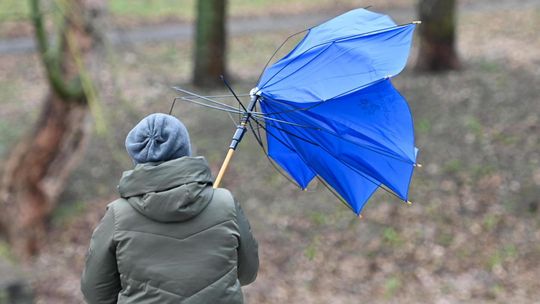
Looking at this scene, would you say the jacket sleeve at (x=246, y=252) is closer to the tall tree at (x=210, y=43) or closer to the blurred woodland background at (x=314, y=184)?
the blurred woodland background at (x=314, y=184)

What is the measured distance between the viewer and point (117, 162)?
10875 millimetres

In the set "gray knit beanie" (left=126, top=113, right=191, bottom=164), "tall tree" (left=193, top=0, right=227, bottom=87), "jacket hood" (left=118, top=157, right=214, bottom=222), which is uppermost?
"gray knit beanie" (left=126, top=113, right=191, bottom=164)

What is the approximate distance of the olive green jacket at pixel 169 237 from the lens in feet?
9.30

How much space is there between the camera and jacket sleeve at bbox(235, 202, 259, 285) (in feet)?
9.79

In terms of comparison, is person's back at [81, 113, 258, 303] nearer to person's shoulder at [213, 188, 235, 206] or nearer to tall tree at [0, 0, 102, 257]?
person's shoulder at [213, 188, 235, 206]

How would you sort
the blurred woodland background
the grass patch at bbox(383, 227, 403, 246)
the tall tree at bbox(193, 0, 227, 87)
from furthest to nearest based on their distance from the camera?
the tall tree at bbox(193, 0, 227, 87), the grass patch at bbox(383, 227, 403, 246), the blurred woodland background

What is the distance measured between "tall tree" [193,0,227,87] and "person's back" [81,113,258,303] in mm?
9066

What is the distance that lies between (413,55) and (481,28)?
3.25 meters

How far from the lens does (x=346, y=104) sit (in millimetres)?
3641

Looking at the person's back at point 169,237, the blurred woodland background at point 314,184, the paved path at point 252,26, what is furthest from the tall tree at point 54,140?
the paved path at point 252,26

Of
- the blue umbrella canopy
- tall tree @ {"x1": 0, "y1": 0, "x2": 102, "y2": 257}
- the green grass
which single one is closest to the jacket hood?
the blue umbrella canopy

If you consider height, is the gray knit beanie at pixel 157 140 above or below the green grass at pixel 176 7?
above

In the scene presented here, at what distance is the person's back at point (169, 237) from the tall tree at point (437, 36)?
30.4 feet

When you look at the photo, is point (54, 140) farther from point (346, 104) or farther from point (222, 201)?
point (222, 201)
